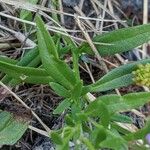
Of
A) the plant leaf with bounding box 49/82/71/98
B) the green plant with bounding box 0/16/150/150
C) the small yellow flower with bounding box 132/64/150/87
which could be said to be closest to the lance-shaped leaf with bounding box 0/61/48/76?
the green plant with bounding box 0/16/150/150

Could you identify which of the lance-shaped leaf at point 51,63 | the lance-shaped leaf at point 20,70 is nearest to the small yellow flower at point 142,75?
the lance-shaped leaf at point 51,63

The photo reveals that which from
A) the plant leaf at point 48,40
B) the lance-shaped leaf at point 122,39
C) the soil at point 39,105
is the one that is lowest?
the soil at point 39,105

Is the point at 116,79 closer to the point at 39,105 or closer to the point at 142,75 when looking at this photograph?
the point at 142,75

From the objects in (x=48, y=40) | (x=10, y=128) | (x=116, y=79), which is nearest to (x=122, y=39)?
(x=116, y=79)

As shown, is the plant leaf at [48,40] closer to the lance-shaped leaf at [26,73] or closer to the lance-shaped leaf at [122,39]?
the lance-shaped leaf at [26,73]

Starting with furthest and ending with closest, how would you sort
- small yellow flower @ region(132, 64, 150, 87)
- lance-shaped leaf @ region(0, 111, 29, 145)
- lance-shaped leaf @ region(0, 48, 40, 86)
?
lance-shaped leaf @ region(0, 48, 40, 86) < lance-shaped leaf @ region(0, 111, 29, 145) < small yellow flower @ region(132, 64, 150, 87)

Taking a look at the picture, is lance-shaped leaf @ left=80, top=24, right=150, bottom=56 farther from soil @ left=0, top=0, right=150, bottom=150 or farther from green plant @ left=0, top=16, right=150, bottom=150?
soil @ left=0, top=0, right=150, bottom=150

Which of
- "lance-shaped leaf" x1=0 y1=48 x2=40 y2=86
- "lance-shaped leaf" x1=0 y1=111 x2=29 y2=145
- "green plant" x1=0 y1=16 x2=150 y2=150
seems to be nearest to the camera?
"green plant" x1=0 y1=16 x2=150 y2=150
